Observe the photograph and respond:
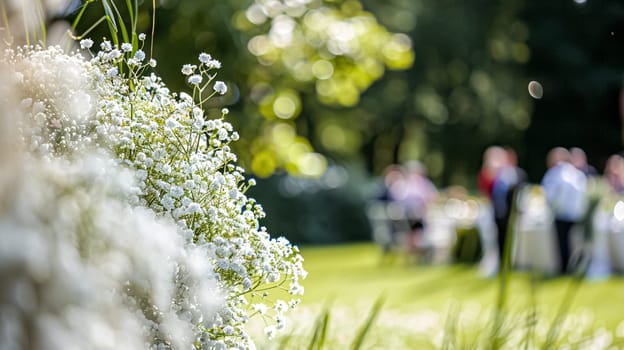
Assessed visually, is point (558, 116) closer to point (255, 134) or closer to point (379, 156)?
point (379, 156)

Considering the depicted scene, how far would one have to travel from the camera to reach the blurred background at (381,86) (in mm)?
7641

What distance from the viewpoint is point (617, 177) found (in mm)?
15086

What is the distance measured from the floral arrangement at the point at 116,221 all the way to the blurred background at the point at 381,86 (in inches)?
134

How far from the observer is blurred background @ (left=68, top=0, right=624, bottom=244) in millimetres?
7641

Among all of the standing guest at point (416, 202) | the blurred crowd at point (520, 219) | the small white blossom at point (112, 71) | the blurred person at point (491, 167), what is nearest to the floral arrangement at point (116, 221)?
the small white blossom at point (112, 71)

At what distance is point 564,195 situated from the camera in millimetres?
12914

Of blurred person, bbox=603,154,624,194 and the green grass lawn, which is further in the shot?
blurred person, bbox=603,154,624,194

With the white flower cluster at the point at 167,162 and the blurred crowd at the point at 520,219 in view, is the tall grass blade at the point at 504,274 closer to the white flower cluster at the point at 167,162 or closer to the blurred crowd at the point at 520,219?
the white flower cluster at the point at 167,162

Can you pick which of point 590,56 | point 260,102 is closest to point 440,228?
point 260,102

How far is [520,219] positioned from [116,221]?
13.7 metres

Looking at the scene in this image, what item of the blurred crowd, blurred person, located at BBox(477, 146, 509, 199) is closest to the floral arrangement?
the blurred crowd

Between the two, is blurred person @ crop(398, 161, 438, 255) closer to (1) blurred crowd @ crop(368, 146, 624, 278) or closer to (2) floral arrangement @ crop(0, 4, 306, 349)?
(1) blurred crowd @ crop(368, 146, 624, 278)

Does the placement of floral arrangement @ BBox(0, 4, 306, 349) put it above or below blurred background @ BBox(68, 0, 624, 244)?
below

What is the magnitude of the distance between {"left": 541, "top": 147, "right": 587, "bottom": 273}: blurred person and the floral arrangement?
10.1m
